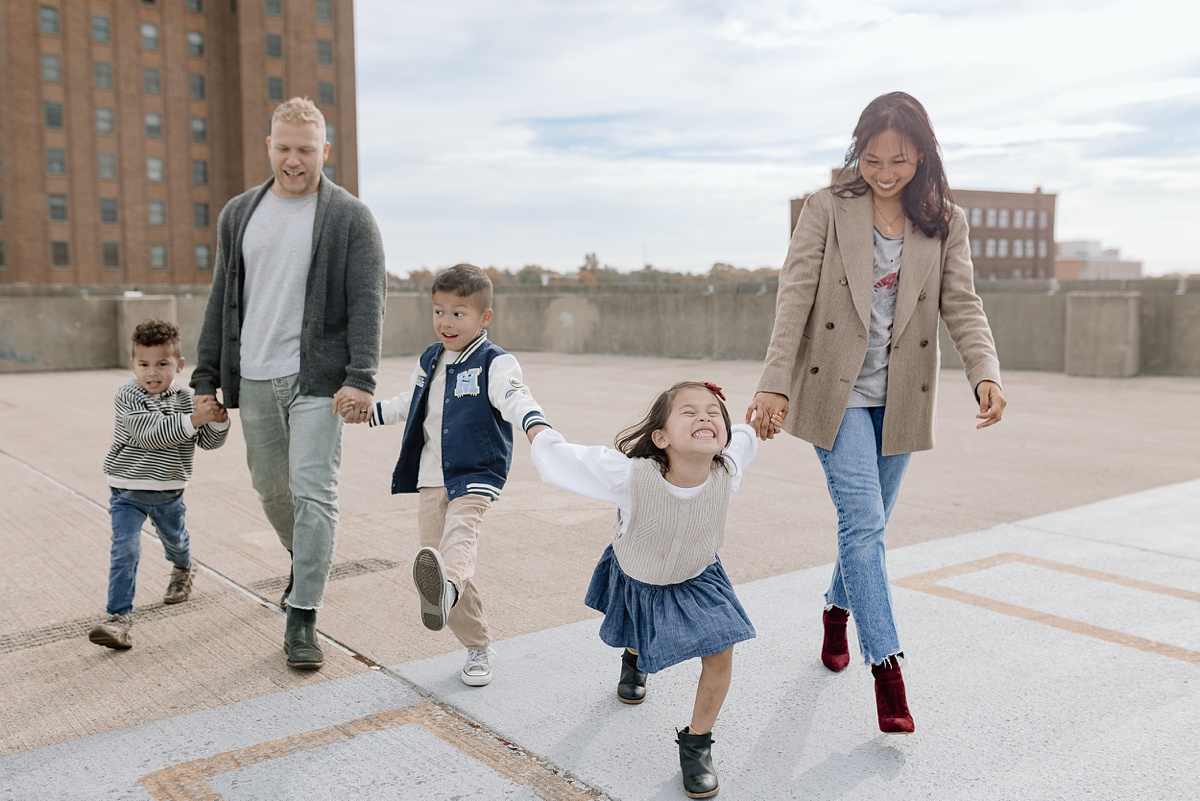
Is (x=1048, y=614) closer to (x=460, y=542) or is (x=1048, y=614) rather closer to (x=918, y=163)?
(x=918, y=163)

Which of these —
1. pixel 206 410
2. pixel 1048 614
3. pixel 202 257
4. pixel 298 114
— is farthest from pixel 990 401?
pixel 202 257

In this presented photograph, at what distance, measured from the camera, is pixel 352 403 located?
3.78 metres

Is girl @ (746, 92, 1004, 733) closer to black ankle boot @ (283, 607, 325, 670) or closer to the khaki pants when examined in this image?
the khaki pants

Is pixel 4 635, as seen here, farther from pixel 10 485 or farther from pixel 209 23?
pixel 209 23

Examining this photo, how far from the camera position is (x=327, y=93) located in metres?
69.3

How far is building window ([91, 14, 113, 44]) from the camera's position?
6438 cm

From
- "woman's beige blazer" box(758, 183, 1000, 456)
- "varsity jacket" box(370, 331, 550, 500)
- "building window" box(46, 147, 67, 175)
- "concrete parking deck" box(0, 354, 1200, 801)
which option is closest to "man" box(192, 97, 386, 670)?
"varsity jacket" box(370, 331, 550, 500)

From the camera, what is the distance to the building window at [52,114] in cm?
6266

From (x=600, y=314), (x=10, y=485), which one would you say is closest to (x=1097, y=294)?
(x=600, y=314)

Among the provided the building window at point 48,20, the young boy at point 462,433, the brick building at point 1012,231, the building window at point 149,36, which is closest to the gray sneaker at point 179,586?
the young boy at point 462,433

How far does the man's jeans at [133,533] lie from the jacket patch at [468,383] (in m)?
1.50

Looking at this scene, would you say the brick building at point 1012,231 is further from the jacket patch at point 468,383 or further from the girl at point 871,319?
the jacket patch at point 468,383

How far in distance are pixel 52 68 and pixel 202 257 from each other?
535 inches

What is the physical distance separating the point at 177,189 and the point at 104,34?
984cm
